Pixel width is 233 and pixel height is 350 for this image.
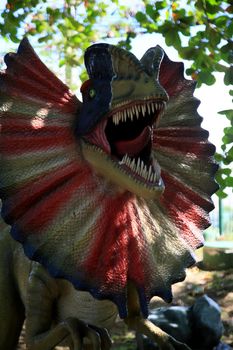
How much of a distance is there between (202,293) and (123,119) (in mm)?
3945

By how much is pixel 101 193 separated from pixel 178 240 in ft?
1.01

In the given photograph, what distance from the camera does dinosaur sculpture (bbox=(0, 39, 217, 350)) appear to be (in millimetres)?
1465

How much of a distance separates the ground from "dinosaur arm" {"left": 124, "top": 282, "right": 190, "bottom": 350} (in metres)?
2.07

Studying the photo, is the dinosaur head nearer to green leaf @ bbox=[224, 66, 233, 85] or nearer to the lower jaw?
the lower jaw

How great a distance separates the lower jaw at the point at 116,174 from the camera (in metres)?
1.39

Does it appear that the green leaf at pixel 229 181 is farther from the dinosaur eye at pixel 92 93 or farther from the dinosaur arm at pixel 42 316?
the dinosaur eye at pixel 92 93

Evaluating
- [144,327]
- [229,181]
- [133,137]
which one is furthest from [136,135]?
[229,181]

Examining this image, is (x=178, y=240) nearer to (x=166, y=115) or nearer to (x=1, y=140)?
(x=166, y=115)

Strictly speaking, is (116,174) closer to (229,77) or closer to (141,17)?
(229,77)

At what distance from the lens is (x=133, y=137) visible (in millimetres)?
1509

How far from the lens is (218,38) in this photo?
3.05 meters

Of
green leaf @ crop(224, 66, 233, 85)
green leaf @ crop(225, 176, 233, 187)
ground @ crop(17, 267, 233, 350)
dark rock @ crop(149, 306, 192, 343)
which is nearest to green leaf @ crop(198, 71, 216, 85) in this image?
green leaf @ crop(224, 66, 233, 85)

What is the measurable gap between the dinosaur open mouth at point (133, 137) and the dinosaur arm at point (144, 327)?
1.39 ft

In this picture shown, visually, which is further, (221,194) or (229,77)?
(221,194)
